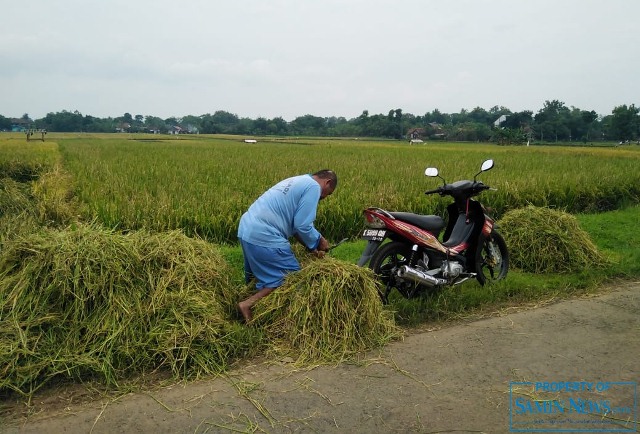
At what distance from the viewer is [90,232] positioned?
4.01 metres

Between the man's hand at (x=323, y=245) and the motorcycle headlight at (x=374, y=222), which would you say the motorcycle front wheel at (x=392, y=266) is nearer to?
the motorcycle headlight at (x=374, y=222)

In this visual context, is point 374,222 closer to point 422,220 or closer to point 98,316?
point 422,220

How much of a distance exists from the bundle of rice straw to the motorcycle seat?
82 centimetres

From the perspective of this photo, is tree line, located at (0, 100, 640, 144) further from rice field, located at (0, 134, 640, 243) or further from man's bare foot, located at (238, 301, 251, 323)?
man's bare foot, located at (238, 301, 251, 323)

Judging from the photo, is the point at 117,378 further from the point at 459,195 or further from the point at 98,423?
the point at 459,195

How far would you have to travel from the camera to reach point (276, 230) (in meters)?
4.22

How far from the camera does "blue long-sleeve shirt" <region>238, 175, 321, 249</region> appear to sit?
4168mm

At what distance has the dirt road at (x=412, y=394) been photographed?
2.91 m

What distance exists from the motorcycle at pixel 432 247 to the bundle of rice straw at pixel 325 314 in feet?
1.88

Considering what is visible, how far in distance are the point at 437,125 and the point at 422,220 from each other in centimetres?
7531

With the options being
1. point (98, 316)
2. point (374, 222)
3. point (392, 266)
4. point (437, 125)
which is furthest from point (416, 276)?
point (437, 125)

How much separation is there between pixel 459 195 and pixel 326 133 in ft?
286

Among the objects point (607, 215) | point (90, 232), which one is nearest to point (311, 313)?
point (90, 232)

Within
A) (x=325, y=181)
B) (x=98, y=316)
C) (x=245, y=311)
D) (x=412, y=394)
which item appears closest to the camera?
(x=412, y=394)
